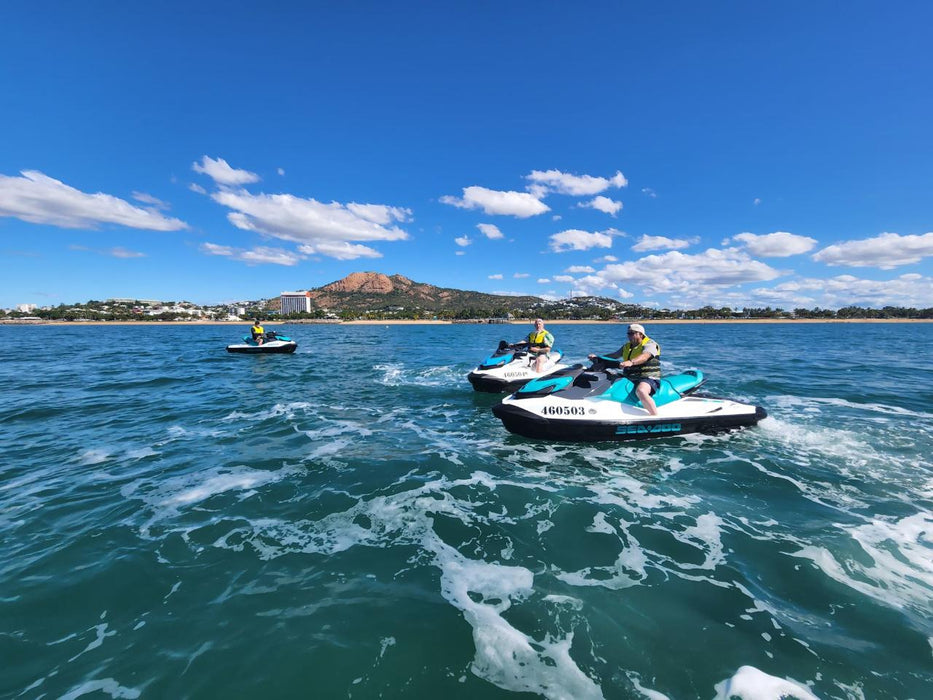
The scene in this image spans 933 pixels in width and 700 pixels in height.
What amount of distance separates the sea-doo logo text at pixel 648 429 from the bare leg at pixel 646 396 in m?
0.33

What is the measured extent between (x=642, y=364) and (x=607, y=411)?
131 cm

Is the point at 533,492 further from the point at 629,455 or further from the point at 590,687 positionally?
the point at 590,687

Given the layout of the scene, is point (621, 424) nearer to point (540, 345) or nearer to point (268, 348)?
point (540, 345)

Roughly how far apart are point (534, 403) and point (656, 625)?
5.31m

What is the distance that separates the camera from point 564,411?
857 cm

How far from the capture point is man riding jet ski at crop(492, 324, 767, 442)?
8.55 meters

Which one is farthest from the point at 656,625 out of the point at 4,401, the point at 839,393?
the point at 4,401

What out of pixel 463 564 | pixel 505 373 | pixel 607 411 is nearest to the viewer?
pixel 463 564

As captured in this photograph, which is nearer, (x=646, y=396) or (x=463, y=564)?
(x=463, y=564)

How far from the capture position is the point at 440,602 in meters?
4.06

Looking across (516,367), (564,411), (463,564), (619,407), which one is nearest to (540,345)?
(516,367)

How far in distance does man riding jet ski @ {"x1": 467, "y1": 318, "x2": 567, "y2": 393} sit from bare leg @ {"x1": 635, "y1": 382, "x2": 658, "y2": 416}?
5.55 m

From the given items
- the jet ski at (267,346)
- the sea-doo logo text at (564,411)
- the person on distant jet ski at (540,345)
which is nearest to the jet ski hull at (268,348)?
the jet ski at (267,346)

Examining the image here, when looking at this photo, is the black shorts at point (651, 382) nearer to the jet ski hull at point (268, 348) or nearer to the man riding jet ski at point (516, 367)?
the man riding jet ski at point (516, 367)
